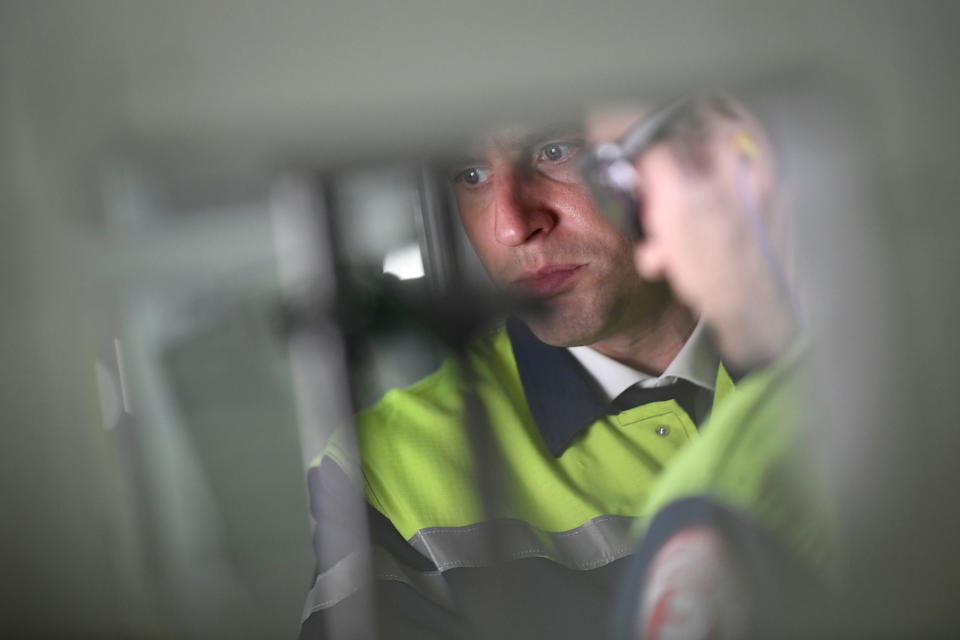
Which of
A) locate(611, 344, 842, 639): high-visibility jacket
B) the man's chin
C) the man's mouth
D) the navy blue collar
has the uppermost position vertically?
the man's mouth

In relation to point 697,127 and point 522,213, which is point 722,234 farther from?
point 522,213

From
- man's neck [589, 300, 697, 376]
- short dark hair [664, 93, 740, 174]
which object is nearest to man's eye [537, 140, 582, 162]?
short dark hair [664, 93, 740, 174]

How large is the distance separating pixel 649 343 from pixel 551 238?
0.19m

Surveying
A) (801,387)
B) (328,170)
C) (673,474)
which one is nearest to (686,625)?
(673,474)

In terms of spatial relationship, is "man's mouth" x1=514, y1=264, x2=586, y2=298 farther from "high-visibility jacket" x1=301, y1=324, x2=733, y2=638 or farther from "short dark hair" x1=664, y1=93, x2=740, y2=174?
"short dark hair" x1=664, y1=93, x2=740, y2=174

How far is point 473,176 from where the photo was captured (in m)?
0.88

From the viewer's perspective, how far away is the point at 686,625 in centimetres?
88

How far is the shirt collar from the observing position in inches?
34.7

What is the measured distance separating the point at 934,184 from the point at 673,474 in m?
0.57

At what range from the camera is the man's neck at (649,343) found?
0.89 meters

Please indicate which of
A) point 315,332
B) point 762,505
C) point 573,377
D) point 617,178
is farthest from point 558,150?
point 762,505

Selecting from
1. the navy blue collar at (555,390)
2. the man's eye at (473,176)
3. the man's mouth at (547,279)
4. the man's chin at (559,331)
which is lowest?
the navy blue collar at (555,390)

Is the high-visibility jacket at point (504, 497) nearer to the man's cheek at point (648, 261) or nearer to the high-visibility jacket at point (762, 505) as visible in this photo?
the high-visibility jacket at point (762, 505)

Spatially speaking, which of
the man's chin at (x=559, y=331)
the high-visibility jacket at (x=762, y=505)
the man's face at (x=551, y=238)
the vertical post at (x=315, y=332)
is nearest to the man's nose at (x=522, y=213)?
the man's face at (x=551, y=238)
